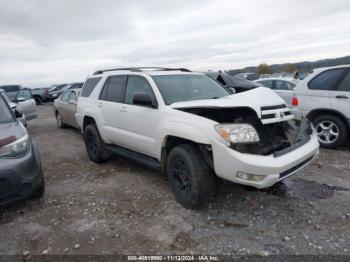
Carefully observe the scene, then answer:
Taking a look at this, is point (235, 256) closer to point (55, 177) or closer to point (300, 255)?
point (300, 255)

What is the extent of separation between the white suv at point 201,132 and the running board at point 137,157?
19 millimetres

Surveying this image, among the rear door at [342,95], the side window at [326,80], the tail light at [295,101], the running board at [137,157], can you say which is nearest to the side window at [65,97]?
the running board at [137,157]

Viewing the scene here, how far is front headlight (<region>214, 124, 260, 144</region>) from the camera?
10.1ft

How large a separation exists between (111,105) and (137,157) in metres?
1.15

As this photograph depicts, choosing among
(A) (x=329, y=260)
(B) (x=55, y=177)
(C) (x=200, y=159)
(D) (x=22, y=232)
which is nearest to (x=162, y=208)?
(C) (x=200, y=159)

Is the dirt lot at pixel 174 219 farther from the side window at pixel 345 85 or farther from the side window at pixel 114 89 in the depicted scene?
the side window at pixel 345 85

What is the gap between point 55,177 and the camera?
5078 millimetres

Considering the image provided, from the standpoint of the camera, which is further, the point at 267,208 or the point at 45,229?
the point at 267,208

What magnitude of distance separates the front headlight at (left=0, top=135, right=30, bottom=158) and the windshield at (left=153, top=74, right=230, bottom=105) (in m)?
1.92

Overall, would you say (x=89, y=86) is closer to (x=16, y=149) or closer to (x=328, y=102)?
(x=16, y=149)

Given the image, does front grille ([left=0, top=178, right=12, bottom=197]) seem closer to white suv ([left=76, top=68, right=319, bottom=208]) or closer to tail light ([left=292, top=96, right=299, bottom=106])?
white suv ([left=76, top=68, right=319, bottom=208])

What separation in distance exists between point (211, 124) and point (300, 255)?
1562 millimetres

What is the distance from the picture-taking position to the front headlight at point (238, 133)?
121 inches

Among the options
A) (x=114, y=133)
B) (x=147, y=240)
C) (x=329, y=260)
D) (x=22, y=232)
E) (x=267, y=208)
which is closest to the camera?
(x=329, y=260)
